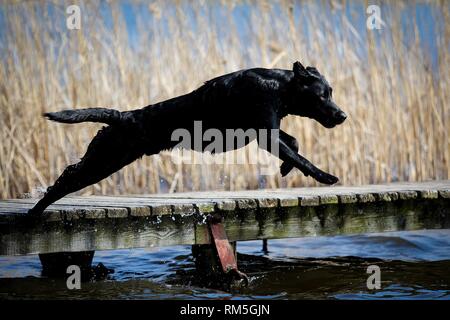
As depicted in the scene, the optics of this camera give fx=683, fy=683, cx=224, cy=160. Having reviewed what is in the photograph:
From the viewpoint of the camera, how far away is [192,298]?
12.5ft

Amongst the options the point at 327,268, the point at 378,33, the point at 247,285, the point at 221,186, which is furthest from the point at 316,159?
the point at 247,285

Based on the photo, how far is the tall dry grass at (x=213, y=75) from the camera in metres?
5.90

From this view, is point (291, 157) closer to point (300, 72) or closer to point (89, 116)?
point (300, 72)

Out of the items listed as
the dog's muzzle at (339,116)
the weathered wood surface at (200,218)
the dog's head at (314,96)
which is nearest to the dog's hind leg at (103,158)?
the weathered wood surface at (200,218)

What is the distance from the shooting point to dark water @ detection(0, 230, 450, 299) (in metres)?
3.95

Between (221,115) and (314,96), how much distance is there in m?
0.47

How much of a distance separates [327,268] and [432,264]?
77cm

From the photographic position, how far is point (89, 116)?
3.45 m

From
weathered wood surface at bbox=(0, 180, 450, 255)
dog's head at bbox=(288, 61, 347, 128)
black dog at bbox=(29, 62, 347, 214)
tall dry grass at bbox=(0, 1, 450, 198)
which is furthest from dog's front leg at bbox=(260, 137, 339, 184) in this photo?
tall dry grass at bbox=(0, 1, 450, 198)

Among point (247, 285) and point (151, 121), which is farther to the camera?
point (247, 285)

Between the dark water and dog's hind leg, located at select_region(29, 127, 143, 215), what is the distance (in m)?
0.73

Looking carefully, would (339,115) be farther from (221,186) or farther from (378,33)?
(378,33)

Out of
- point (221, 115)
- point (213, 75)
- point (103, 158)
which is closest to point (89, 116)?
point (103, 158)
